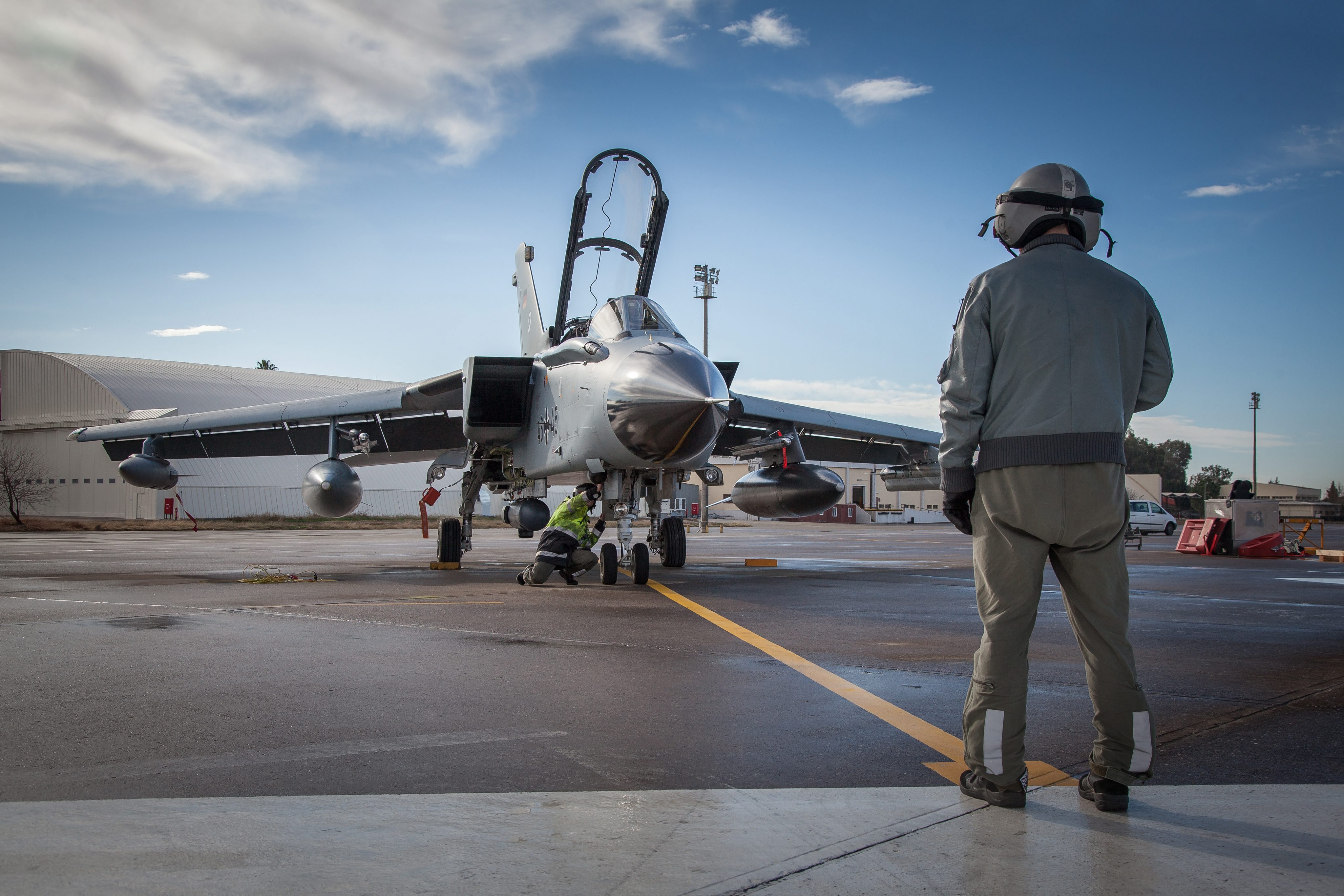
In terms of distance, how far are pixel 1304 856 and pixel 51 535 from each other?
132 ft

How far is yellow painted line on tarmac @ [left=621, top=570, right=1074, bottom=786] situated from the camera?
3.14 metres

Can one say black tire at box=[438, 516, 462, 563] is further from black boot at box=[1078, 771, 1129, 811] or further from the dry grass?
the dry grass

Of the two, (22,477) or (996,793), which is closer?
(996,793)

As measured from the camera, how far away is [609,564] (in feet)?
35.6

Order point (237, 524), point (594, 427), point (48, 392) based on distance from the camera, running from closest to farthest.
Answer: point (594, 427)
point (237, 524)
point (48, 392)

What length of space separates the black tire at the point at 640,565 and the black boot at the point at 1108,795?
799 centimetres

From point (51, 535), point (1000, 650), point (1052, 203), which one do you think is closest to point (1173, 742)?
point (1000, 650)

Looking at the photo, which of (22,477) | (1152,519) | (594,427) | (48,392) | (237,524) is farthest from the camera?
(48,392)

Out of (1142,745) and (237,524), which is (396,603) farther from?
(237,524)

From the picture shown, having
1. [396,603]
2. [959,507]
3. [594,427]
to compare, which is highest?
[594,427]

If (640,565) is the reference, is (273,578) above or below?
below

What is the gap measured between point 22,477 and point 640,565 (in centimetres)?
4711

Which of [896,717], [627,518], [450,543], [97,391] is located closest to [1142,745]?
[896,717]

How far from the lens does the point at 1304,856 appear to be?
2301mm
